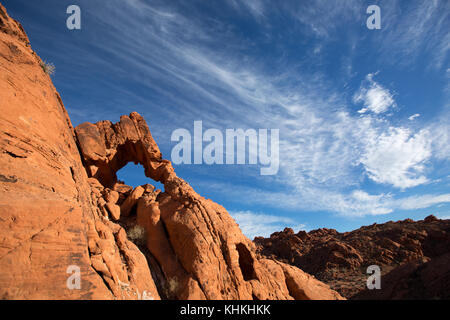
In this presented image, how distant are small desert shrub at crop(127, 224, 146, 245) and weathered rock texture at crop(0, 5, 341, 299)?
0.07 meters

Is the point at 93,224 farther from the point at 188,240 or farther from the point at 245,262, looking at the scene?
the point at 245,262

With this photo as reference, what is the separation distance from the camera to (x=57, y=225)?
8938 mm

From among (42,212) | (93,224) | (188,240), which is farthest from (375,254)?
(42,212)

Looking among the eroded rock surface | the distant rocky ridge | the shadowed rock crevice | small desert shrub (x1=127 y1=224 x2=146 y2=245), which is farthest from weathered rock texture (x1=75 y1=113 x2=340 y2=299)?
the distant rocky ridge

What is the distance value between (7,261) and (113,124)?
17.8m

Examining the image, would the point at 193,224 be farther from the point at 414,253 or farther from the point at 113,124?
the point at 414,253

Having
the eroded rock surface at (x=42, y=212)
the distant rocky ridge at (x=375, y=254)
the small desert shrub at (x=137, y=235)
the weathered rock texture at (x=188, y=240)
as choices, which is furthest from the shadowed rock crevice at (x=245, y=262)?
the distant rocky ridge at (x=375, y=254)

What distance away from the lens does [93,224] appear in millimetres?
11180

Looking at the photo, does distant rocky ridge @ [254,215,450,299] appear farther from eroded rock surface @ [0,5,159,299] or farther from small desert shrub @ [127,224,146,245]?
eroded rock surface @ [0,5,159,299]

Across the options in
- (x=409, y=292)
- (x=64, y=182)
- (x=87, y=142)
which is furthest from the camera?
(x=87, y=142)

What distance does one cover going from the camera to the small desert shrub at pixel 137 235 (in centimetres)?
1583

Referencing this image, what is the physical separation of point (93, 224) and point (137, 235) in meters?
5.22
